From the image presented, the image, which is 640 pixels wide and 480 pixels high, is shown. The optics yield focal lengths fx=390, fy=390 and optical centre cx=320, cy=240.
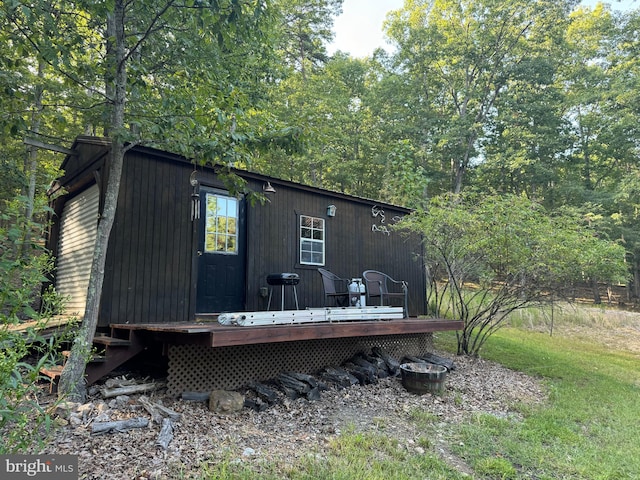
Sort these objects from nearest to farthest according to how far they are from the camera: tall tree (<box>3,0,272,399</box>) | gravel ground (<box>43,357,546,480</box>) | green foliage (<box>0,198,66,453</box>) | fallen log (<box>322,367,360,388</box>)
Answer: green foliage (<box>0,198,66,453</box>)
gravel ground (<box>43,357,546,480</box>)
tall tree (<box>3,0,272,399</box>)
fallen log (<box>322,367,360,388</box>)

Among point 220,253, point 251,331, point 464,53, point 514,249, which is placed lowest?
point 251,331

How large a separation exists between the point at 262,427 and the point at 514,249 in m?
4.63

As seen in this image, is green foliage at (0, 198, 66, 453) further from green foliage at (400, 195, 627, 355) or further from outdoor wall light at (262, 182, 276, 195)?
green foliage at (400, 195, 627, 355)

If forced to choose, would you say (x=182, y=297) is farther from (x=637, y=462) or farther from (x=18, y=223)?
(x=637, y=462)

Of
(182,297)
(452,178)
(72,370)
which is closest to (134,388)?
(72,370)

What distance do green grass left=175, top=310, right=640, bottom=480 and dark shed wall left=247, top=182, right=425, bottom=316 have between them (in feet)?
10.1

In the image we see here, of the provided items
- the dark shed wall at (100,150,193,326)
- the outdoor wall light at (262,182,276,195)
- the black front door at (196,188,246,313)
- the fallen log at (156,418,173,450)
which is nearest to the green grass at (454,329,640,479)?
the fallen log at (156,418,173,450)

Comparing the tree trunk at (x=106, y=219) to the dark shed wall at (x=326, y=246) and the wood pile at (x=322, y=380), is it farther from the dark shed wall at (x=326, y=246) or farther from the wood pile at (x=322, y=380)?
the dark shed wall at (x=326, y=246)

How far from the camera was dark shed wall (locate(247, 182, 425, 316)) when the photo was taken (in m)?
6.02

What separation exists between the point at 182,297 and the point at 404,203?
10384 mm

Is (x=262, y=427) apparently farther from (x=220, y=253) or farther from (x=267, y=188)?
(x=267, y=188)

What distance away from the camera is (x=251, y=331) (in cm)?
371

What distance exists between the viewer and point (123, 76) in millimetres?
3789

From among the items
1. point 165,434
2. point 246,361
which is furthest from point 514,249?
point 165,434
